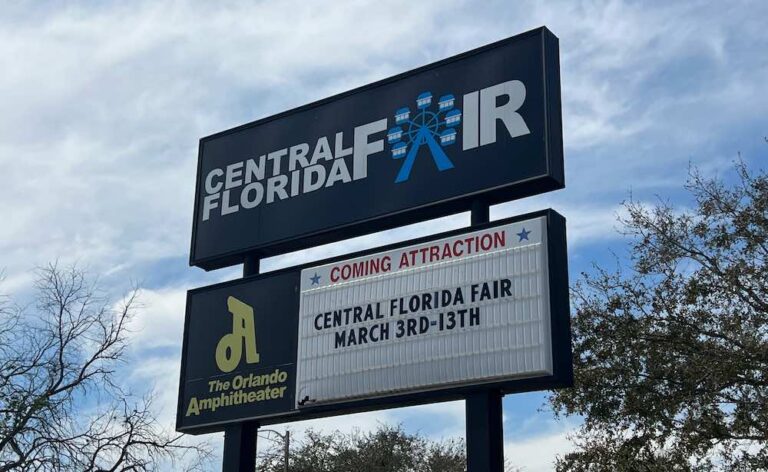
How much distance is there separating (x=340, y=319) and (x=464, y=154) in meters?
2.79

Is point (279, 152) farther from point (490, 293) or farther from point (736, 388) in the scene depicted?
point (736, 388)

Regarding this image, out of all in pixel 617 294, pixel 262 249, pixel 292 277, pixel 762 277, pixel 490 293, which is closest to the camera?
pixel 490 293

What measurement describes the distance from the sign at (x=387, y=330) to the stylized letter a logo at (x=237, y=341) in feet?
0.07

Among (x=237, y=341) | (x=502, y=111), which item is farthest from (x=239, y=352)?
(x=502, y=111)

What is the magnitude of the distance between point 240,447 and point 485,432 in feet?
14.1

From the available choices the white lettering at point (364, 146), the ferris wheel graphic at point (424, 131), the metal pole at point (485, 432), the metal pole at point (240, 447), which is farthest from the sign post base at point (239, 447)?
the ferris wheel graphic at point (424, 131)

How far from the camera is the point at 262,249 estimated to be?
16422 mm

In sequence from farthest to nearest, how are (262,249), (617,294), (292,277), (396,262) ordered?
1. (617,294)
2. (262,249)
3. (292,277)
4. (396,262)

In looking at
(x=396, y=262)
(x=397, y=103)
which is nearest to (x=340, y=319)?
(x=396, y=262)

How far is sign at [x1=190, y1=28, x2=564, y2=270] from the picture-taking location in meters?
14.0

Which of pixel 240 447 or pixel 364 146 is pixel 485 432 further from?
pixel 364 146

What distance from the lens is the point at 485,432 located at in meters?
12.8

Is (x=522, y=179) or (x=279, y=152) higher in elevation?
(x=279, y=152)

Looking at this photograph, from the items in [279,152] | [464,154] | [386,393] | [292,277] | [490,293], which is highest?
[279,152]
